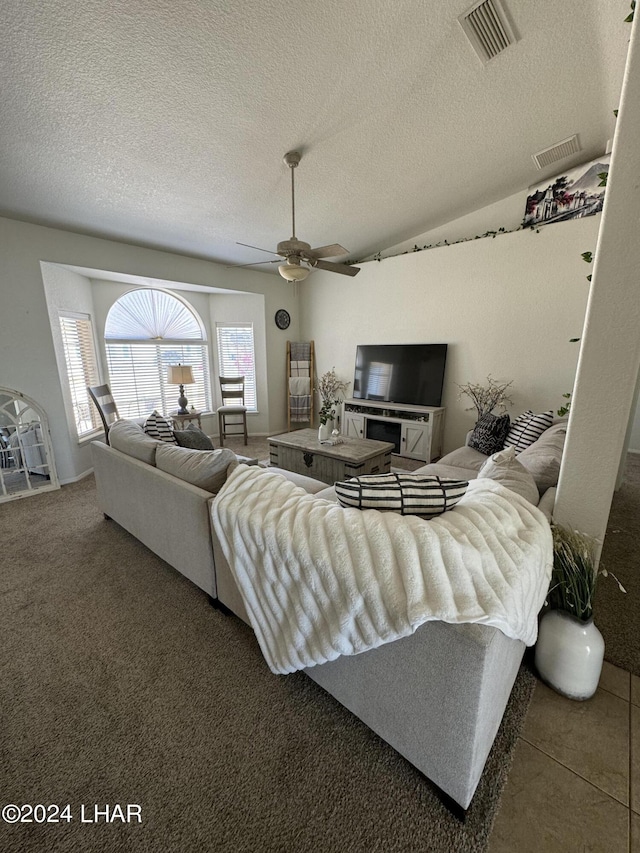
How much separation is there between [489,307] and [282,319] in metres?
3.24

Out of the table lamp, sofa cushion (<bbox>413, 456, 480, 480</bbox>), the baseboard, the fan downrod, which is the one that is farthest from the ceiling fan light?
the baseboard

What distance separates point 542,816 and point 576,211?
4531 mm

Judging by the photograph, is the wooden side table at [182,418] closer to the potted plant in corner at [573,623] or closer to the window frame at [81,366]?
the window frame at [81,366]

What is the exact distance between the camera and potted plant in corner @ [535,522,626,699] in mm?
1325

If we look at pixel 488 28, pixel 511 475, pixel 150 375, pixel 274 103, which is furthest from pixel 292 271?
pixel 150 375

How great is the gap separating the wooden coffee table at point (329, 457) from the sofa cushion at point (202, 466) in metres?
1.27

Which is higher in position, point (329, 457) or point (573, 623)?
point (329, 457)

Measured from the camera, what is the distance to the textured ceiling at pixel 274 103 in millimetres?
1653

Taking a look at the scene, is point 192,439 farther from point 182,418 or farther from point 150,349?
point 150,349

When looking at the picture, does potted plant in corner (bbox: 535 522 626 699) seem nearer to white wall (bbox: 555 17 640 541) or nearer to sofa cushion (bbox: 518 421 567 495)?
white wall (bbox: 555 17 640 541)

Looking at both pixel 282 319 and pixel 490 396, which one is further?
pixel 282 319

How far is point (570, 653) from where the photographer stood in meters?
1.36

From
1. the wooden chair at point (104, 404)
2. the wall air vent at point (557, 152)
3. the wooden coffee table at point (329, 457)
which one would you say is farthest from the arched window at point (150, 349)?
the wall air vent at point (557, 152)

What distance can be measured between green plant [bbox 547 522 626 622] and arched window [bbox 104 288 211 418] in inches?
205
